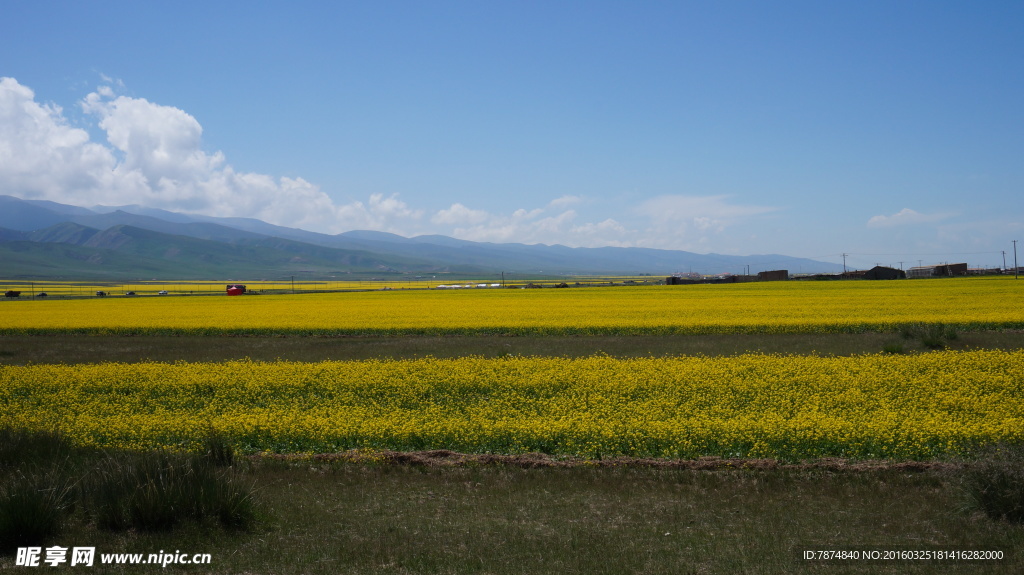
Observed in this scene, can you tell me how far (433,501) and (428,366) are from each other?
1056 centimetres

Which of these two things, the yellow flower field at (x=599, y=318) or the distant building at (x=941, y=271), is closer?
the yellow flower field at (x=599, y=318)

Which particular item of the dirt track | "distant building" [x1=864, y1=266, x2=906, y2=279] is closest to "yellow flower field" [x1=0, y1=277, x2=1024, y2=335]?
the dirt track

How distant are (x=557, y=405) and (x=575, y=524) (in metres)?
6.77

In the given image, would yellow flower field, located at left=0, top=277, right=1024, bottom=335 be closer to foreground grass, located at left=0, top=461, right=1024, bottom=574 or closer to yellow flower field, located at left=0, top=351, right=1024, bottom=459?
yellow flower field, located at left=0, top=351, right=1024, bottom=459

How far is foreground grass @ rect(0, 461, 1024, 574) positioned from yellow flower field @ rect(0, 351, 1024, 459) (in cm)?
147

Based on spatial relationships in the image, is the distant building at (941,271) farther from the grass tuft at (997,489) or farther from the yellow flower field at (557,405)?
the grass tuft at (997,489)

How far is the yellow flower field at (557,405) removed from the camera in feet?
39.4

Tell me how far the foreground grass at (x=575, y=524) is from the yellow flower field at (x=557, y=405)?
57.9 inches

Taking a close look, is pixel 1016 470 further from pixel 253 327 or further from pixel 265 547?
pixel 253 327

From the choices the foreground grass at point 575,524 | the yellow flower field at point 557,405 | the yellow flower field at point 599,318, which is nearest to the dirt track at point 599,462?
the foreground grass at point 575,524

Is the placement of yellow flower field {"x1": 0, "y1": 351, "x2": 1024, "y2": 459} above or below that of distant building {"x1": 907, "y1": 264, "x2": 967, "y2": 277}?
below

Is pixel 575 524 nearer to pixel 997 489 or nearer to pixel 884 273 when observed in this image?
pixel 997 489

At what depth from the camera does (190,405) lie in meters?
16.3

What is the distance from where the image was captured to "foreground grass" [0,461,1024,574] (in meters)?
6.98
